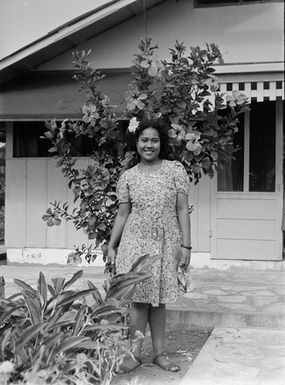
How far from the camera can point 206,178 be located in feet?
25.9

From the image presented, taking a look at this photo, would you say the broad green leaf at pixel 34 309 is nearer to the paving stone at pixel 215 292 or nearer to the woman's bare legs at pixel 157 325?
the woman's bare legs at pixel 157 325

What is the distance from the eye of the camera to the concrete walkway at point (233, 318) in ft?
12.4

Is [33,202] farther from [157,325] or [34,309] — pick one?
[34,309]

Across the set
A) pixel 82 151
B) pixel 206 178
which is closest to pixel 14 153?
pixel 82 151

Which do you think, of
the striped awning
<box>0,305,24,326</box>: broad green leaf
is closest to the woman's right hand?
<box>0,305,24,326</box>: broad green leaf

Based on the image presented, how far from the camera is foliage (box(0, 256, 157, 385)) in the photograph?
275cm

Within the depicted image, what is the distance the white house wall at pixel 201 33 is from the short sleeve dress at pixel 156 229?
382 centimetres

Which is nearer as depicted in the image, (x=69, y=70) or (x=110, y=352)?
(x=110, y=352)

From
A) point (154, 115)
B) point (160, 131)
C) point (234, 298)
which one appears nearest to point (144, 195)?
point (160, 131)

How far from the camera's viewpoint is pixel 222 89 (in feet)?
23.4

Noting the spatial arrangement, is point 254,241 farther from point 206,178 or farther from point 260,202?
point 206,178

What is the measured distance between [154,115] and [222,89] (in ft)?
10.8

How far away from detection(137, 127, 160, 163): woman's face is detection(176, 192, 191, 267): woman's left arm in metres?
0.32

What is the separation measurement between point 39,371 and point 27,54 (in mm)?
5355
